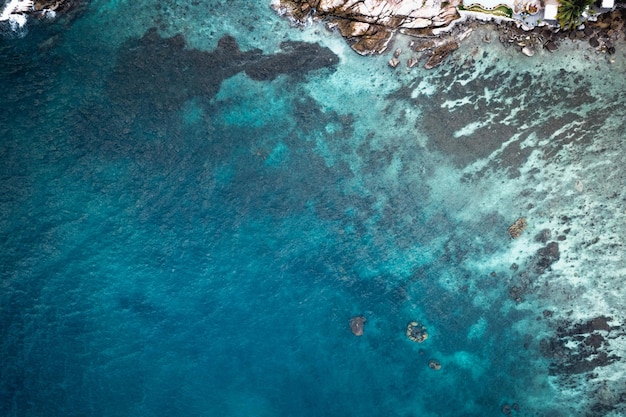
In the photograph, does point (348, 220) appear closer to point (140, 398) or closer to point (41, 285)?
point (140, 398)

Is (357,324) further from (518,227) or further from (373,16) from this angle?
(373,16)

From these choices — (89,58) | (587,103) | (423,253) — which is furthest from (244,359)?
(587,103)

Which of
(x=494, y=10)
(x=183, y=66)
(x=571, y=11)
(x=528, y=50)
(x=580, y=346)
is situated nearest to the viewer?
(x=571, y=11)

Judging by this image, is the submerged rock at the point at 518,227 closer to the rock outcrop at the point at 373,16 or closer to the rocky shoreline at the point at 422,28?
the rocky shoreline at the point at 422,28

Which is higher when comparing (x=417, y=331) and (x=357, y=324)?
(x=357, y=324)

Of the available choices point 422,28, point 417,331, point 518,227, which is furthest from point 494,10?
point 417,331

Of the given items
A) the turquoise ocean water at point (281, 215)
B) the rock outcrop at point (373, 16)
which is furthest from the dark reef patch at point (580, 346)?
the rock outcrop at point (373, 16)
